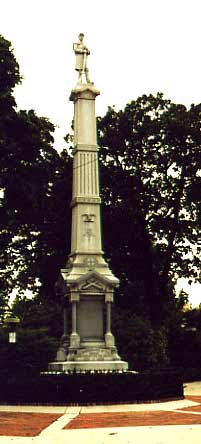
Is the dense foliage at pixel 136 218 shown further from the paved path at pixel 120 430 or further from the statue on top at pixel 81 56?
the paved path at pixel 120 430

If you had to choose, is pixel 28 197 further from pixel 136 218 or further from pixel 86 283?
pixel 136 218

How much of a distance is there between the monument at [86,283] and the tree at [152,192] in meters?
11.7

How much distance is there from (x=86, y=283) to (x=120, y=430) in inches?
537

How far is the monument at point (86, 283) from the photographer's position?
2978cm

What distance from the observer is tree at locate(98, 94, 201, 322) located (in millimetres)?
44750

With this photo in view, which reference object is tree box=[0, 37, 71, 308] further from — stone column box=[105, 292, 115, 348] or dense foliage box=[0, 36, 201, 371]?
stone column box=[105, 292, 115, 348]

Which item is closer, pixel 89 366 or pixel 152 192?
pixel 89 366

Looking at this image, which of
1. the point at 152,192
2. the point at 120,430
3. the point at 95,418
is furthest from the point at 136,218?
the point at 120,430

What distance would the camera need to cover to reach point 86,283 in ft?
99.8

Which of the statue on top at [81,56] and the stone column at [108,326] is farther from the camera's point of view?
the statue on top at [81,56]

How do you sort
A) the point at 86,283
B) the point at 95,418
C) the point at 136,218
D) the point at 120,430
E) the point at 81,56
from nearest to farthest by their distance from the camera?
the point at 120,430
the point at 95,418
the point at 86,283
the point at 81,56
the point at 136,218

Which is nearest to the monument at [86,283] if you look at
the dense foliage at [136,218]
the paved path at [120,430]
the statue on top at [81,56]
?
the statue on top at [81,56]

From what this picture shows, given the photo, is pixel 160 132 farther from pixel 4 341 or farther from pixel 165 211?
pixel 4 341

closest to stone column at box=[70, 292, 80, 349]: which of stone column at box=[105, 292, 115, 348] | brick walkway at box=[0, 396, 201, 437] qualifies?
stone column at box=[105, 292, 115, 348]
